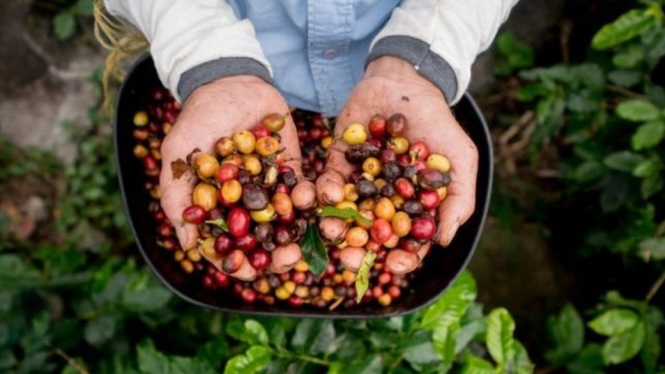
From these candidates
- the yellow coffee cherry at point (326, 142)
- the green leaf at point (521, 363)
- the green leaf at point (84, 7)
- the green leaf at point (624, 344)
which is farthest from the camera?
the green leaf at point (84, 7)

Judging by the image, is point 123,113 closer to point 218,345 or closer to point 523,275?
point 218,345

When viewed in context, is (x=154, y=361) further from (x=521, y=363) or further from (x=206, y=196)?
(x=521, y=363)

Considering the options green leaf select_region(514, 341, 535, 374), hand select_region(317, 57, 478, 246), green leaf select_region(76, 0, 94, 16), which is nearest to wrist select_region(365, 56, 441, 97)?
hand select_region(317, 57, 478, 246)

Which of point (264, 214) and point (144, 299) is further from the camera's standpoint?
point (144, 299)

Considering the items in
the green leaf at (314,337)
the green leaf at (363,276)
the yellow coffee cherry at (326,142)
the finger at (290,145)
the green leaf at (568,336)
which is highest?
the finger at (290,145)

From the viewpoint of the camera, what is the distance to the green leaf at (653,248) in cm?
221

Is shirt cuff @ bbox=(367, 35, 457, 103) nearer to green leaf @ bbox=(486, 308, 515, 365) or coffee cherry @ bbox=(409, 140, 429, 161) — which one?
coffee cherry @ bbox=(409, 140, 429, 161)

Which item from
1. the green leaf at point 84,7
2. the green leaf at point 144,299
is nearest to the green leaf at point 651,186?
the green leaf at point 144,299

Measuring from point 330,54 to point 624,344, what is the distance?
4.11 ft

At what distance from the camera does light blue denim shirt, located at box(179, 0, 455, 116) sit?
5.74 feet

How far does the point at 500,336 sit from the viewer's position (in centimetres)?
192

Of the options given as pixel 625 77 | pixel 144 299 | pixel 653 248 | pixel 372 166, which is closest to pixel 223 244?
pixel 372 166

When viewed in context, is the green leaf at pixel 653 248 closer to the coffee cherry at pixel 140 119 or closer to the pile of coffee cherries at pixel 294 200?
the pile of coffee cherries at pixel 294 200

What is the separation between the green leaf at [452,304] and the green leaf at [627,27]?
3.15ft
